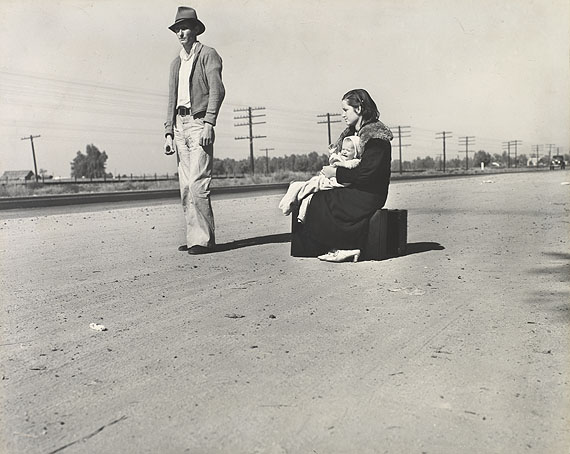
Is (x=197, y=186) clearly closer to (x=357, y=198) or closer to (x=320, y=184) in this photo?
(x=320, y=184)

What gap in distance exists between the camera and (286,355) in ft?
10.5

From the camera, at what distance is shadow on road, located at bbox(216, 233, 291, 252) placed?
711 centimetres

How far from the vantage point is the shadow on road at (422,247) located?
21.6 feet

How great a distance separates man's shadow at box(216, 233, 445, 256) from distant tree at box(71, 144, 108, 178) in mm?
126500

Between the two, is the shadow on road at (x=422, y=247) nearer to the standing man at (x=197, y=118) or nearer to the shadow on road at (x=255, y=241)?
the shadow on road at (x=255, y=241)

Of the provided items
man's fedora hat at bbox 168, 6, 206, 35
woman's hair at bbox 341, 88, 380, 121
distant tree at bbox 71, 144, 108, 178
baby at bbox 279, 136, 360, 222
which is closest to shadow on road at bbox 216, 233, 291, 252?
baby at bbox 279, 136, 360, 222

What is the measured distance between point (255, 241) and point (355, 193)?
2.04 metres

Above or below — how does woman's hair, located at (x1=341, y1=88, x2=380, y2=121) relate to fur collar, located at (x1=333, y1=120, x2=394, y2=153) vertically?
above

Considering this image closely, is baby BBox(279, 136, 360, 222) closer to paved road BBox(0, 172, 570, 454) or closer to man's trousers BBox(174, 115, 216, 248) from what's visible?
paved road BBox(0, 172, 570, 454)

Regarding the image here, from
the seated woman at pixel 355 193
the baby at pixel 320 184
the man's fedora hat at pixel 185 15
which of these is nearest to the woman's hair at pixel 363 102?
the seated woman at pixel 355 193

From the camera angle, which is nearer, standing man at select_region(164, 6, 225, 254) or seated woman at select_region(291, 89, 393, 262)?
seated woman at select_region(291, 89, 393, 262)

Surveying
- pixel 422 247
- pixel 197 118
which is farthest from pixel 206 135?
pixel 422 247

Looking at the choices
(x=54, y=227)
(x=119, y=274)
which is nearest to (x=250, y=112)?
(x=54, y=227)

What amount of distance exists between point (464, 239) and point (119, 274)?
4062 millimetres
